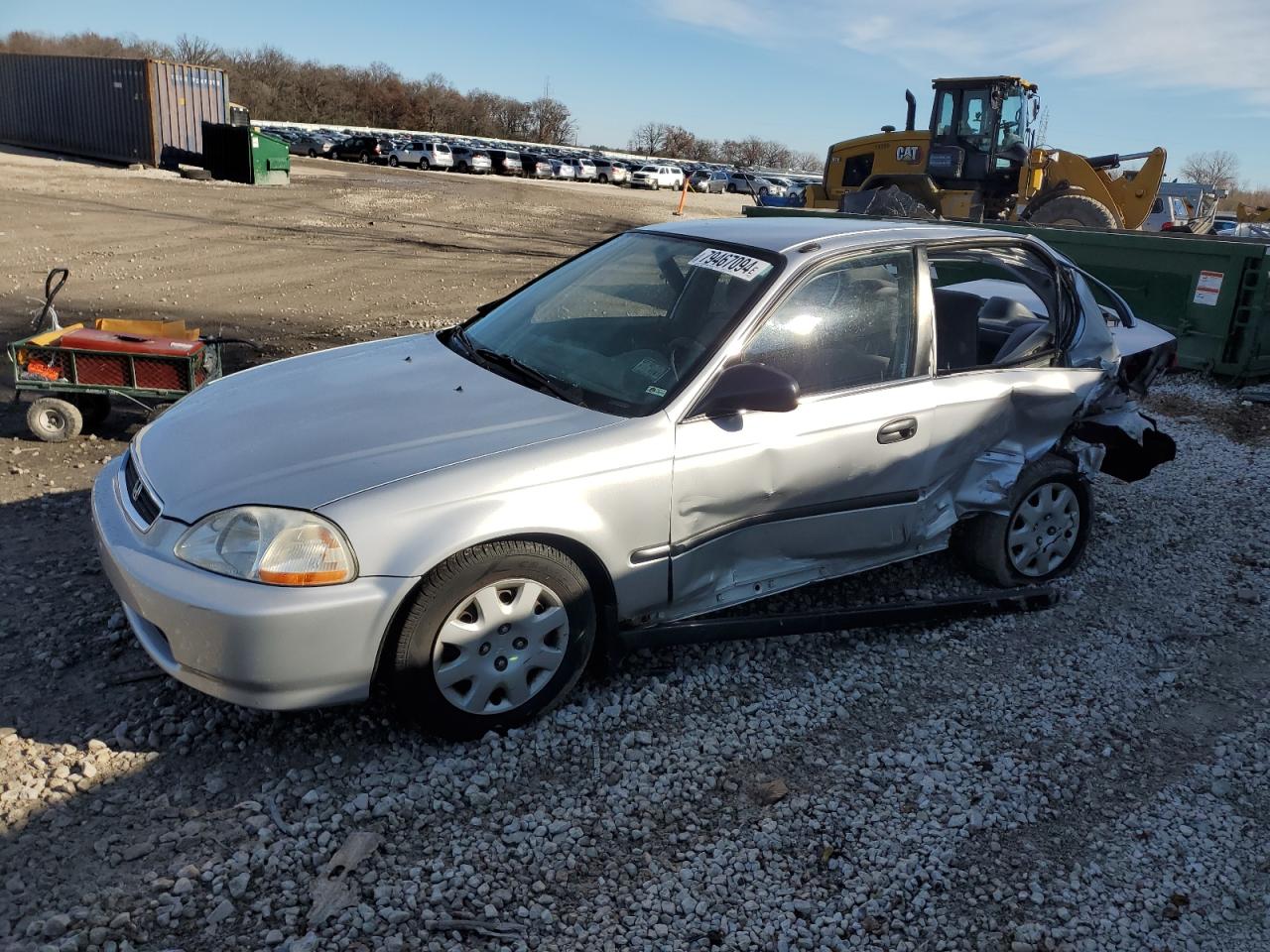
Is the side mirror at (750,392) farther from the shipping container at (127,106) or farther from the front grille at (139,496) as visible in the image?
the shipping container at (127,106)

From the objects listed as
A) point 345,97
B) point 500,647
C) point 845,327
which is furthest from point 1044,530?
point 345,97

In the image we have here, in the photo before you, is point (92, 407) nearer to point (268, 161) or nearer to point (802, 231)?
point (802, 231)

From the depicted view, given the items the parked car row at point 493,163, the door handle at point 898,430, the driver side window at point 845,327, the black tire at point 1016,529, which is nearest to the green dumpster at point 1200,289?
the black tire at point 1016,529

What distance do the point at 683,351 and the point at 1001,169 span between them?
48.5 feet

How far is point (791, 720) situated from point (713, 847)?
786mm

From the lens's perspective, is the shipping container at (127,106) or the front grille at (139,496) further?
the shipping container at (127,106)

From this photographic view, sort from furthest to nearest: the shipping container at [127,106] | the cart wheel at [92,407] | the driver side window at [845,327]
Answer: the shipping container at [127,106]
the cart wheel at [92,407]
the driver side window at [845,327]

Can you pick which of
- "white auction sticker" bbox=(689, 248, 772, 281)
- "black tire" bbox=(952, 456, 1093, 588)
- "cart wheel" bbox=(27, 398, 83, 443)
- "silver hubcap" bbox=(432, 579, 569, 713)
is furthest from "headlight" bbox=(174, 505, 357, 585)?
"cart wheel" bbox=(27, 398, 83, 443)

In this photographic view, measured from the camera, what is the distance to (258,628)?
2.89 metres

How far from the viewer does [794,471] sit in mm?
3783

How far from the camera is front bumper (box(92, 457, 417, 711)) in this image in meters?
2.91

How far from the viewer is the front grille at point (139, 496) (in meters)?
3.22

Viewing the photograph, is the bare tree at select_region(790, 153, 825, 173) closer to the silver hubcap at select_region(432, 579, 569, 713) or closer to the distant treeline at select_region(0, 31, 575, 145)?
the distant treeline at select_region(0, 31, 575, 145)

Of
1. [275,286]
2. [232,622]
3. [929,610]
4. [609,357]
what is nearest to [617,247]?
[609,357]
